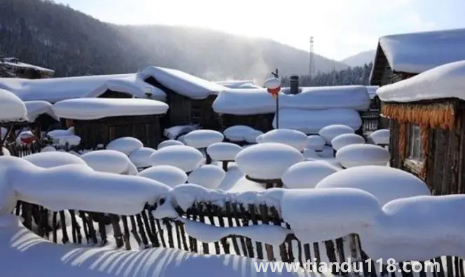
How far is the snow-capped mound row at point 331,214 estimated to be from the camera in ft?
12.3

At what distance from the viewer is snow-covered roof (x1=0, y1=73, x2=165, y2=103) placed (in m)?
22.1

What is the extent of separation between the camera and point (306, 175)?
324 inches

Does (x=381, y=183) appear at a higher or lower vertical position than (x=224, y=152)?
higher

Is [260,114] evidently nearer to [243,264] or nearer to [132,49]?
[243,264]

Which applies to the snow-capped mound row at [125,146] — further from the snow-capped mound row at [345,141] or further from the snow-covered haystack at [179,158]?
the snow-capped mound row at [345,141]

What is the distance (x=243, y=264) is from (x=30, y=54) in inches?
2832

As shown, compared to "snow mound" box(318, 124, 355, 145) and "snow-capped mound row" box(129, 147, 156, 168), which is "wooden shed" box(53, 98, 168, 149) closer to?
"snow-capped mound row" box(129, 147, 156, 168)

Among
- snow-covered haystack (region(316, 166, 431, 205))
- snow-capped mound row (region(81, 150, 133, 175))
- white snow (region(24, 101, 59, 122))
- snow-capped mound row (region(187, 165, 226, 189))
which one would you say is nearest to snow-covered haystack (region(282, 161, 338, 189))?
snow-covered haystack (region(316, 166, 431, 205))

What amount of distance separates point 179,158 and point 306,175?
5.01 metres

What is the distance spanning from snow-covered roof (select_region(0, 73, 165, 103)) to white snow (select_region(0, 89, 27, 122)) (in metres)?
14.1

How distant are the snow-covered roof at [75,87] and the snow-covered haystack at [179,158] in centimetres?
1031

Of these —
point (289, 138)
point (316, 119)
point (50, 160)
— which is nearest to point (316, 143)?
point (316, 119)

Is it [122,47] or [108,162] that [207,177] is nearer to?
[108,162]

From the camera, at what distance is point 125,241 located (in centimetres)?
501
